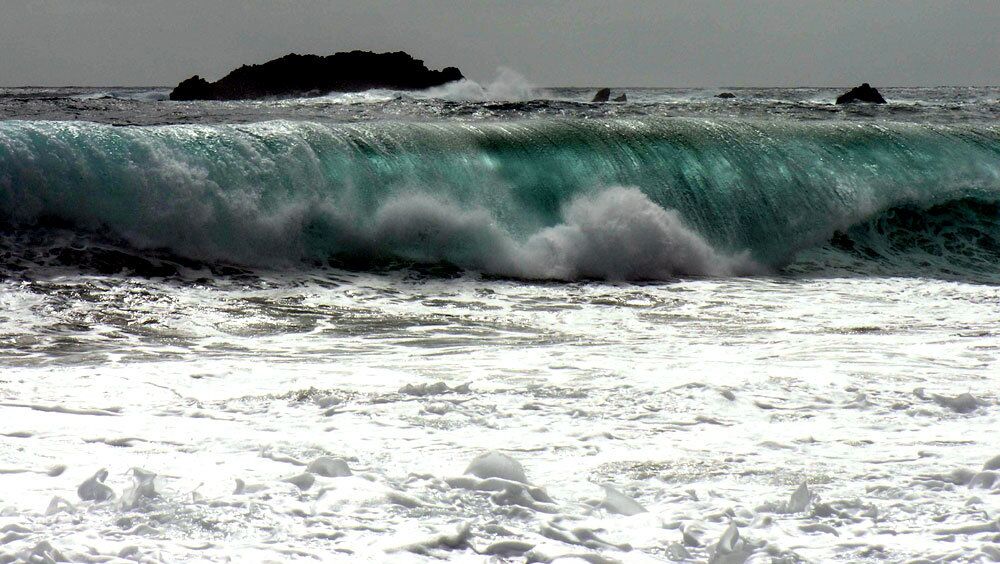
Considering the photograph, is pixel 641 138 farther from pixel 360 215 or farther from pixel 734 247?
pixel 360 215

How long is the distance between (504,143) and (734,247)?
283 centimetres

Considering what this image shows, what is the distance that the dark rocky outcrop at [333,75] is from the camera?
1729 inches

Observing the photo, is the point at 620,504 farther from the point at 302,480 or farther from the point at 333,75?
the point at 333,75

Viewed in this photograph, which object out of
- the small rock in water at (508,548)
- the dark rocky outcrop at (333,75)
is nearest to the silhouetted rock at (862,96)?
the dark rocky outcrop at (333,75)

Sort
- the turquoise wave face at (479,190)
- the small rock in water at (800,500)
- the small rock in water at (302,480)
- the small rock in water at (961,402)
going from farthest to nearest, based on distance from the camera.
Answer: the turquoise wave face at (479,190), the small rock in water at (961,402), the small rock in water at (302,480), the small rock in water at (800,500)

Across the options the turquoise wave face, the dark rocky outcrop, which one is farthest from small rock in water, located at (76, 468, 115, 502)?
the dark rocky outcrop

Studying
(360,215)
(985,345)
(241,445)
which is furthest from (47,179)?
(985,345)

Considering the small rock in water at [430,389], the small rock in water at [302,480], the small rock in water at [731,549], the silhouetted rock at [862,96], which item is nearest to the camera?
the small rock in water at [731,549]

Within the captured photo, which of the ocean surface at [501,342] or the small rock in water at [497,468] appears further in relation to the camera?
the small rock in water at [497,468]

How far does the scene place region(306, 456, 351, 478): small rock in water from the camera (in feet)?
11.4

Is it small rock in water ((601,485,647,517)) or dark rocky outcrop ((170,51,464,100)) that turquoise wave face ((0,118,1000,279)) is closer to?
small rock in water ((601,485,647,517))

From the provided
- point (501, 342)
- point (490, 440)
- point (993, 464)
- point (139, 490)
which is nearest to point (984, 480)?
point (993, 464)

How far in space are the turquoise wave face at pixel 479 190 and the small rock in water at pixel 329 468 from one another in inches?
228

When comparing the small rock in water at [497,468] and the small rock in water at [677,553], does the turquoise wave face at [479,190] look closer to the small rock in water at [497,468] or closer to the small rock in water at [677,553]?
the small rock in water at [497,468]
